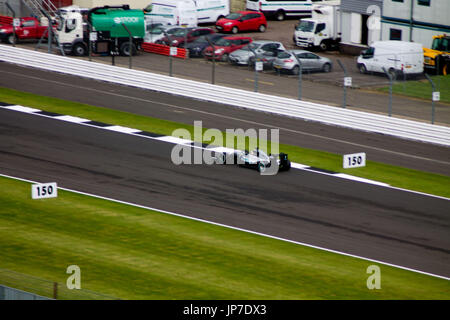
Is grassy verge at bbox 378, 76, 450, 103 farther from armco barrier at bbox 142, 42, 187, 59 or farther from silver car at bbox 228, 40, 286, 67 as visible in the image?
armco barrier at bbox 142, 42, 187, 59

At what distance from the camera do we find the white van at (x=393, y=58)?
40.3 metres

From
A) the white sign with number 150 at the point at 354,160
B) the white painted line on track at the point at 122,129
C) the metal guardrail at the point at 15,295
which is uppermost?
the metal guardrail at the point at 15,295

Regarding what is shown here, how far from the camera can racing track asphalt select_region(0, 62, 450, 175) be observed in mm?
31016

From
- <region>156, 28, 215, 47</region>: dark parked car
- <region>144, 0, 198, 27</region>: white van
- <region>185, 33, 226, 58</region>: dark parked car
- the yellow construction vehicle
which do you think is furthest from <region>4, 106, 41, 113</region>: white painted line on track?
the yellow construction vehicle

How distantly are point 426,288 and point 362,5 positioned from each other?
3478 cm

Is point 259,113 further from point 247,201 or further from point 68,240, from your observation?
point 68,240

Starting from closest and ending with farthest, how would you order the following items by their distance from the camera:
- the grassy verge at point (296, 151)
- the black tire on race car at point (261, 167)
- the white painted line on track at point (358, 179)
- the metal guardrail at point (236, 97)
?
the black tire on race car at point (261, 167) < the white painted line on track at point (358, 179) < the grassy verge at point (296, 151) < the metal guardrail at point (236, 97)

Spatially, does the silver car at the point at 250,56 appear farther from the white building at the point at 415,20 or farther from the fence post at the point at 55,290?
the fence post at the point at 55,290

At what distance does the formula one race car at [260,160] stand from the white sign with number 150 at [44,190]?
20.7 ft

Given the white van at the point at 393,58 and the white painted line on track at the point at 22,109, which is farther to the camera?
the white van at the point at 393,58

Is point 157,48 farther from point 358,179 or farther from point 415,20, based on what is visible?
point 358,179

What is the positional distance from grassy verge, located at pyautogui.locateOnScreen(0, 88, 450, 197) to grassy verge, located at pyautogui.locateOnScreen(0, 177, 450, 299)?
24.9 ft

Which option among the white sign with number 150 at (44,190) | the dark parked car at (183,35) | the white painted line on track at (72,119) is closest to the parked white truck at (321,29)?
the dark parked car at (183,35)

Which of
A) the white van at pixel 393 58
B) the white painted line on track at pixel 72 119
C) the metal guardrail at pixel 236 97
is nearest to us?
the white painted line on track at pixel 72 119
